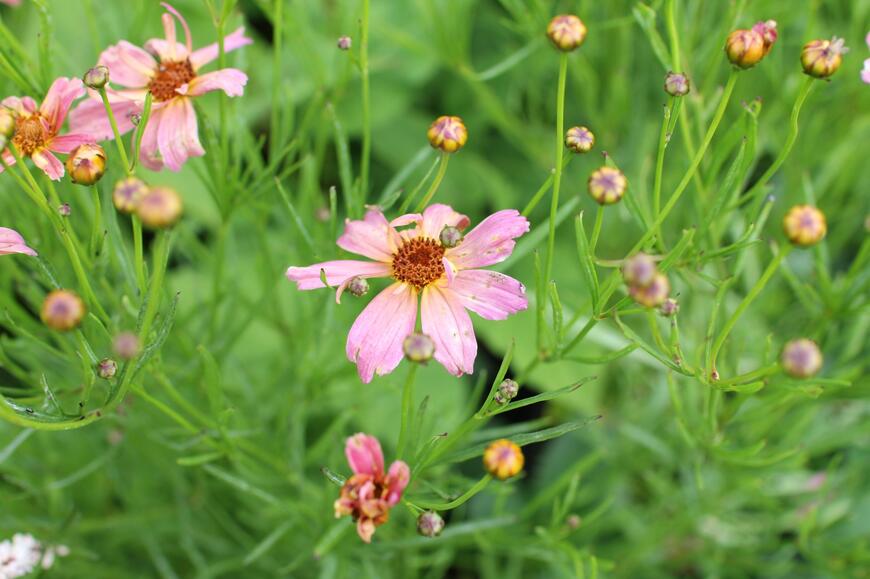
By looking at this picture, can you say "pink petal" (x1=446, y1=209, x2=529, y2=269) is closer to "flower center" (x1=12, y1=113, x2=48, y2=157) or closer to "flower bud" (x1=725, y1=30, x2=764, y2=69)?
"flower bud" (x1=725, y1=30, x2=764, y2=69)

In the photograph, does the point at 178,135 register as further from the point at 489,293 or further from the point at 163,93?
the point at 489,293

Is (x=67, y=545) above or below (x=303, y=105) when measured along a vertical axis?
below

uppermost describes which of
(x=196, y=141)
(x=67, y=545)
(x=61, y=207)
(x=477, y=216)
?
(x=477, y=216)

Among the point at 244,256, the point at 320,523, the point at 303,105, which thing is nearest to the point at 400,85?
the point at 303,105

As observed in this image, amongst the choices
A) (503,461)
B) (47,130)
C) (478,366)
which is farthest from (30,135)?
(478,366)

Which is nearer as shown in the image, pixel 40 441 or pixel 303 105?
pixel 40 441

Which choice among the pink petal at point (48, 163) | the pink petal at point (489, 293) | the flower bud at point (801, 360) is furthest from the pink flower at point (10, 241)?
the flower bud at point (801, 360)

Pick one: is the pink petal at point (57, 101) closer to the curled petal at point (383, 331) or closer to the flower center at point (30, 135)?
the flower center at point (30, 135)

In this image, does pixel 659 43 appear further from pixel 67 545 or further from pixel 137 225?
pixel 67 545
